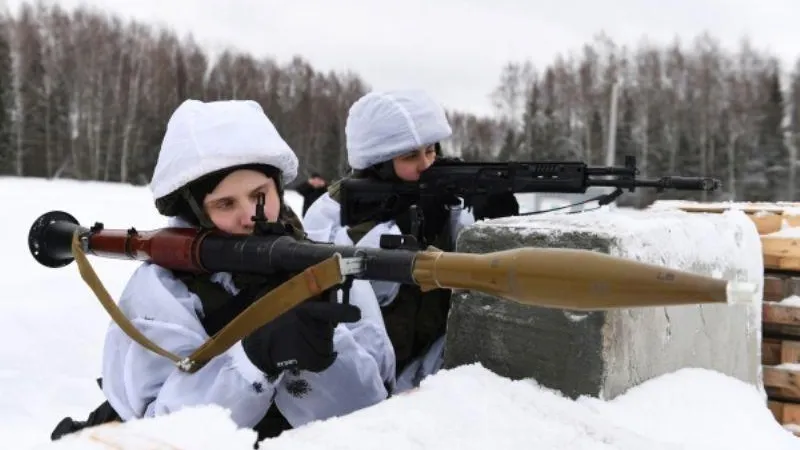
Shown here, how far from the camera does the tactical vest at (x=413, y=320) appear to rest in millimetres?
2715

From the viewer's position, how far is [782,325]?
315 centimetres

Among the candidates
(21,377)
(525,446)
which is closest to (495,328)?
(525,446)

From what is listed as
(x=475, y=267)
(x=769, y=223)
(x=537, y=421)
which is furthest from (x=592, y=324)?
(x=769, y=223)

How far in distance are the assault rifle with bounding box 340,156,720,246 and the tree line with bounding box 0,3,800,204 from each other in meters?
32.5

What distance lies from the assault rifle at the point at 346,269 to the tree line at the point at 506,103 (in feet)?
112

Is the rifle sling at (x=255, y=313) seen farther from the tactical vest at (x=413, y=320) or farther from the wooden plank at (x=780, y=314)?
the wooden plank at (x=780, y=314)

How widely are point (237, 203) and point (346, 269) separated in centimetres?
61

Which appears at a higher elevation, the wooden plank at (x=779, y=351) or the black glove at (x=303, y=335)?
the black glove at (x=303, y=335)

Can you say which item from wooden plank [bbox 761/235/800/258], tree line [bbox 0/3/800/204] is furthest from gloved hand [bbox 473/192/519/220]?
tree line [bbox 0/3/800/204]

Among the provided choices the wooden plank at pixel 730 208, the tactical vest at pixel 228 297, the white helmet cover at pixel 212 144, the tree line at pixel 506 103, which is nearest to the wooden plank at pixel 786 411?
the wooden plank at pixel 730 208

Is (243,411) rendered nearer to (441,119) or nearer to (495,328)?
(495,328)

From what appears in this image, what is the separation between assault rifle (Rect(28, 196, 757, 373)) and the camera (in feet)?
Result: 3.77

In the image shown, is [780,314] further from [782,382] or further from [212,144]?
[212,144]

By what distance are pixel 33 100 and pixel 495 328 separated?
4182 cm
